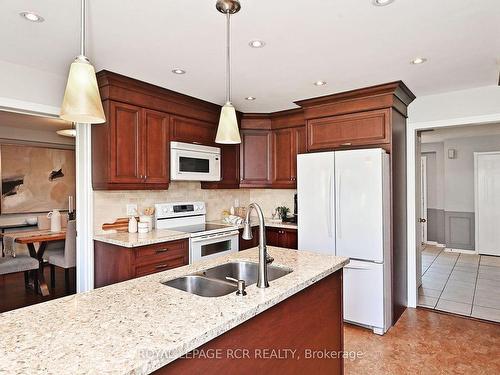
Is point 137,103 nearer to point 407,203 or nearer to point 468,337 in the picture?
point 407,203

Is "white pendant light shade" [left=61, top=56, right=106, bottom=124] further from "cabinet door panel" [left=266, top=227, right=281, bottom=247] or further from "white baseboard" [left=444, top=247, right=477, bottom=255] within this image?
"white baseboard" [left=444, top=247, right=477, bottom=255]

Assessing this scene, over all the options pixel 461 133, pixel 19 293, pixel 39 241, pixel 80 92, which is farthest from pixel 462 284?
pixel 19 293

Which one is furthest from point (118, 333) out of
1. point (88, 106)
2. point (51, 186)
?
point (51, 186)

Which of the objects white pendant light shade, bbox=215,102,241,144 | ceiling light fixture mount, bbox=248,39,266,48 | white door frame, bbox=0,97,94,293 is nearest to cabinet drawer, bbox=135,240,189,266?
white door frame, bbox=0,97,94,293

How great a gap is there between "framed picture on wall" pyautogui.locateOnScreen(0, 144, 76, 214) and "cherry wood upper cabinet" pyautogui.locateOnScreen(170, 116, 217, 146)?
3493 millimetres

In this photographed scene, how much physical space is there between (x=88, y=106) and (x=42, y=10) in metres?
0.98

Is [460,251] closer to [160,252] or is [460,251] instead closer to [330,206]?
[330,206]

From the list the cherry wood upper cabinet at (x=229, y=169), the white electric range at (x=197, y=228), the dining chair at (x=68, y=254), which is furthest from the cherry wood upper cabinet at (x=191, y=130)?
the dining chair at (x=68, y=254)

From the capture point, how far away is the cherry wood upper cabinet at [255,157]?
4.38 m

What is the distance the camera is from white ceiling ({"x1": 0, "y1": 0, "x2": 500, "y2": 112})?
1.78m

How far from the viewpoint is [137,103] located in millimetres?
3043

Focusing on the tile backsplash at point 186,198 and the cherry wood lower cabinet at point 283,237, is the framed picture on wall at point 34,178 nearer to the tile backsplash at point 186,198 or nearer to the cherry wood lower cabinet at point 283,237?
the tile backsplash at point 186,198

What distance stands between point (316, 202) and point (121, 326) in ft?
8.25

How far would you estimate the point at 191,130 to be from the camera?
3.64m
